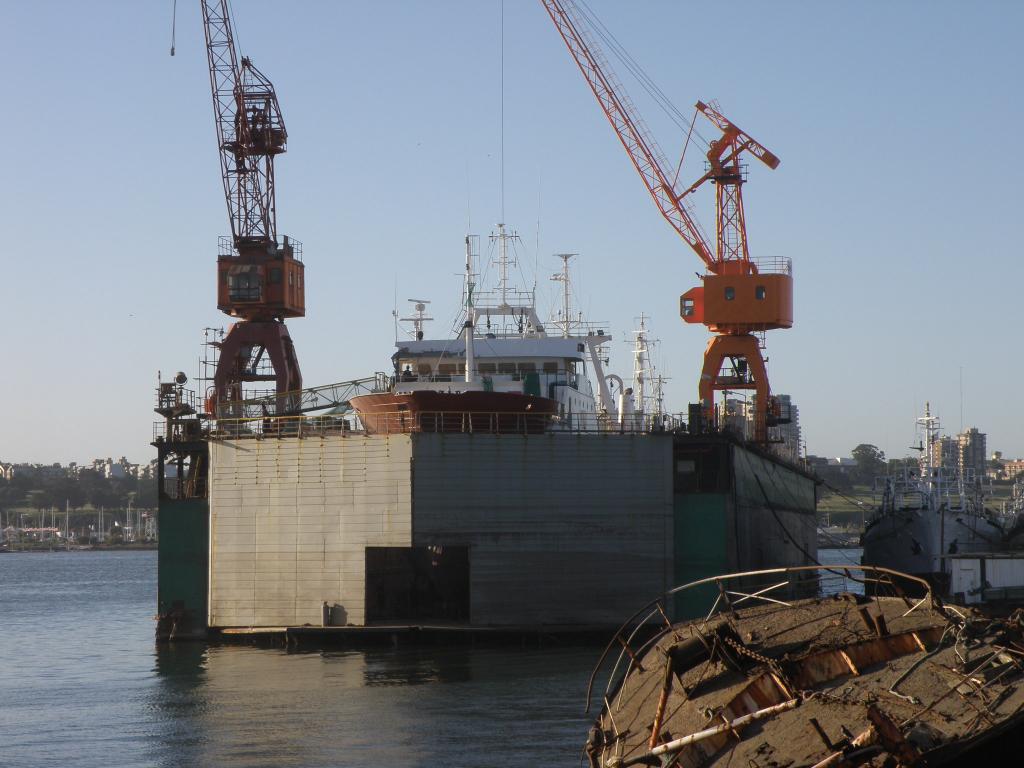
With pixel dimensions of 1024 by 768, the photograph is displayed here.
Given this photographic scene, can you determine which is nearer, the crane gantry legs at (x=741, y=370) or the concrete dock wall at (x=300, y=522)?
the concrete dock wall at (x=300, y=522)

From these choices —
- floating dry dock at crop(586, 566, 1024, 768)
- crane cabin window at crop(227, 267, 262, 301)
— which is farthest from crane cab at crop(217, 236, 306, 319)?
floating dry dock at crop(586, 566, 1024, 768)

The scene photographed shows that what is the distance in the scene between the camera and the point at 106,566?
472 ft

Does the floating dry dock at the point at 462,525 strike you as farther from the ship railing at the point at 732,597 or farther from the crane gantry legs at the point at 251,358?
the crane gantry legs at the point at 251,358

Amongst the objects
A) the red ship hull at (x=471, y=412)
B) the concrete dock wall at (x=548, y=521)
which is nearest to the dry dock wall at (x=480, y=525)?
the concrete dock wall at (x=548, y=521)

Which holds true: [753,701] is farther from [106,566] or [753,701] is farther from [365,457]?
[106,566]

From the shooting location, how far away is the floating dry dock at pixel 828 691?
46.2 feet

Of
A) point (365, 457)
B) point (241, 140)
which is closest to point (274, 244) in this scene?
point (241, 140)

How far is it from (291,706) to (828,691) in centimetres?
1632

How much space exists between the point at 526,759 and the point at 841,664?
329 inches

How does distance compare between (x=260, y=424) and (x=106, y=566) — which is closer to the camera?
(x=260, y=424)

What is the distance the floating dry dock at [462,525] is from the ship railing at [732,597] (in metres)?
0.83

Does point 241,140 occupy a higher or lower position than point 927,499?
higher

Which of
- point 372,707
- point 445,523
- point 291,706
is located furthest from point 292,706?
point 445,523

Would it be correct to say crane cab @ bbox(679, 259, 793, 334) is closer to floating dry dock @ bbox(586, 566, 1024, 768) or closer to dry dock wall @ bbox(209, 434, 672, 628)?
dry dock wall @ bbox(209, 434, 672, 628)
